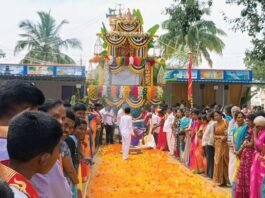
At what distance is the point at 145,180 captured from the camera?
10656 millimetres

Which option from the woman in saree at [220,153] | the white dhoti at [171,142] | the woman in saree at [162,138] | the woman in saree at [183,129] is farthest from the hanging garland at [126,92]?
the woman in saree at [220,153]

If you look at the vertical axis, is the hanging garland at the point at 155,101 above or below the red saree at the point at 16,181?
below

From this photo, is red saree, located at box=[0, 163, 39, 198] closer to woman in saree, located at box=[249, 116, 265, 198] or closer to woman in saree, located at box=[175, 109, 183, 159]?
woman in saree, located at box=[249, 116, 265, 198]

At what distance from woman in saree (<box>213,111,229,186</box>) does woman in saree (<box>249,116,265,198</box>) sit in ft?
11.1

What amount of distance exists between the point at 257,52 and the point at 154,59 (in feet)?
40.5

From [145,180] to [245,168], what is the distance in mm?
3781

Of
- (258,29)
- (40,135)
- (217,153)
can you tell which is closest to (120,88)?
(258,29)

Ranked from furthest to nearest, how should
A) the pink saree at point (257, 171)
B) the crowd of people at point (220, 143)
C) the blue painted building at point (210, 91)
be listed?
the blue painted building at point (210, 91) → the crowd of people at point (220, 143) → the pink saree at point (257, 171)

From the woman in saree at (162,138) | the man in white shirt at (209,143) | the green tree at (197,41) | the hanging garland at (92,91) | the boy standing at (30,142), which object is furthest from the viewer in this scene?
the green tree at (197,41)

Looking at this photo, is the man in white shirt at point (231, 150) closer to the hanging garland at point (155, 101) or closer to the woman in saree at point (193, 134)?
the woman in saree at point (193, 134)

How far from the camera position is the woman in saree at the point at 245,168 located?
23.7ft

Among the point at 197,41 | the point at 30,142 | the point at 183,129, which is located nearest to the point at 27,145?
the point at 30,142

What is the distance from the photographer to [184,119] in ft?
47.8

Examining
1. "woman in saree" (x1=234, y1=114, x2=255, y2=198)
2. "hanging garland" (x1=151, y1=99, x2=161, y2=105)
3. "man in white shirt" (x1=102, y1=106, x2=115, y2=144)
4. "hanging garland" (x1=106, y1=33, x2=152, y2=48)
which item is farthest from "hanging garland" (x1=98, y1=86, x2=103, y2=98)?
"woman in saree" (x1=234, y1=114, x2=255, y2=198)
